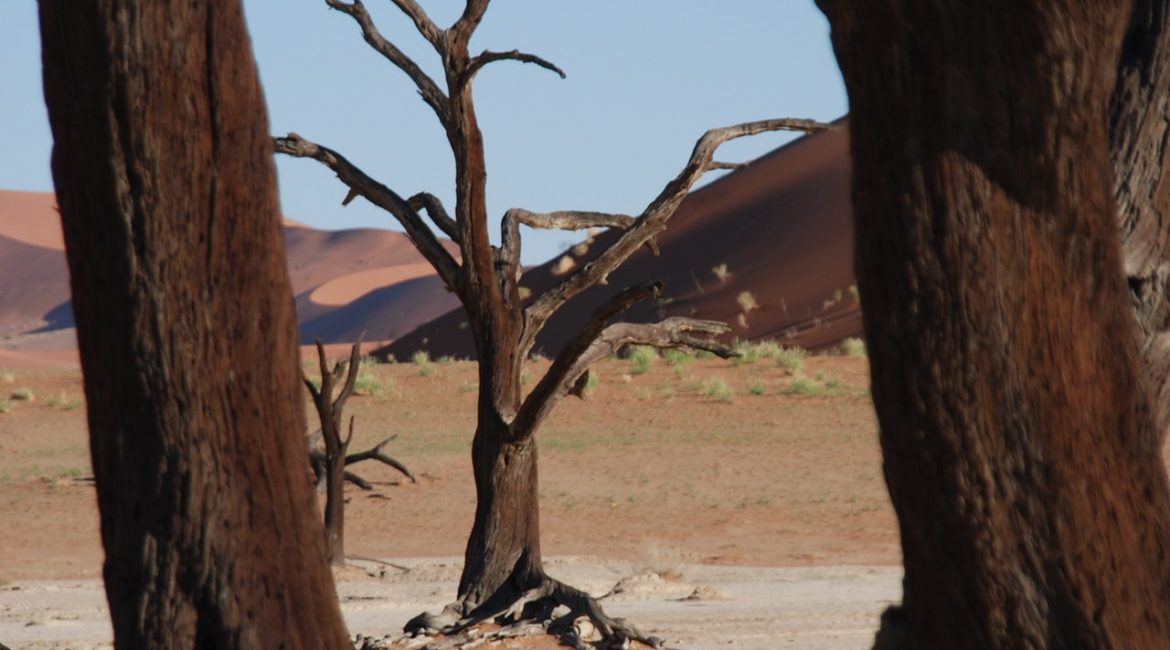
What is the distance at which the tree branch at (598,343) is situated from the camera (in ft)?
34.3

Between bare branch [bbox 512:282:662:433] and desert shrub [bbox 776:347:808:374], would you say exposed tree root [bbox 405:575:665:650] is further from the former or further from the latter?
desert shrub [bbox 776:347:808:374]

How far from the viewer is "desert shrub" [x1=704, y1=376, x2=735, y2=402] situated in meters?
29.2

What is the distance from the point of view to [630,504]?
861 inches

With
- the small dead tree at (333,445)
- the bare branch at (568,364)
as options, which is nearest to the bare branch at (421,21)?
A: the bare branch at (568,364)

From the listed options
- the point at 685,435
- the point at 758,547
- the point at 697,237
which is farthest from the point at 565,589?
the point at 697,237

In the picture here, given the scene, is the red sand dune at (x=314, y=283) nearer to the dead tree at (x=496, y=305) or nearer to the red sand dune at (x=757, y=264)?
the red sand dune at (x=757, y=264)

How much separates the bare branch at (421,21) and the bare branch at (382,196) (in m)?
1.04

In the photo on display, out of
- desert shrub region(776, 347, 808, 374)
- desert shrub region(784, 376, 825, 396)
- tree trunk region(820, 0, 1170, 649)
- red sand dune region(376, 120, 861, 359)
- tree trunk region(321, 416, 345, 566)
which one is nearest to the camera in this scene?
tree trunk region(820, 0, 1170, 649)

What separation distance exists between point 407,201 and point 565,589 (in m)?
2.98

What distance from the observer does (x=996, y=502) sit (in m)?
4.11

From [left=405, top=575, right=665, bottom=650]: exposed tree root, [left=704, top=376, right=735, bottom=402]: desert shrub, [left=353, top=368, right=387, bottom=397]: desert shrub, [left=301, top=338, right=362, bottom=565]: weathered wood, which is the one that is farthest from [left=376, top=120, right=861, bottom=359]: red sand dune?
[left=405, top=575, right=665, bottom=650]: exposed tree root

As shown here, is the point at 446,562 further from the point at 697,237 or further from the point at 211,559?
the point at 697,237

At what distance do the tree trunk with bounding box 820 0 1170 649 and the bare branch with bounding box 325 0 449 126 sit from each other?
264 inches

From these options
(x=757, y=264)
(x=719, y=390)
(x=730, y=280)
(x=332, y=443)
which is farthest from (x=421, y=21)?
(x=757, y=264)
